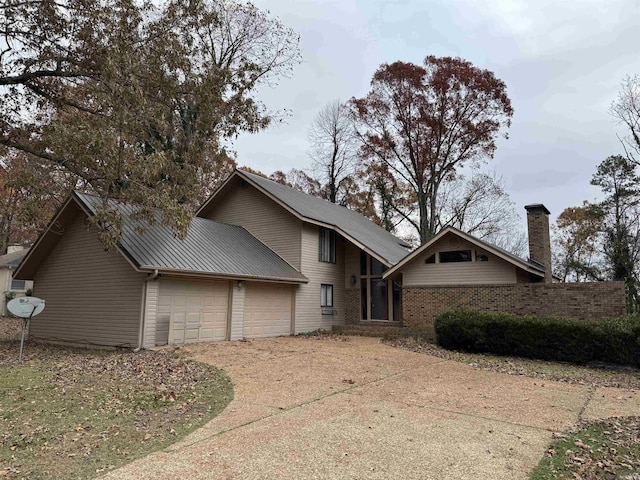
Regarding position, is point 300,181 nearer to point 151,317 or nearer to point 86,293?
point 86,293

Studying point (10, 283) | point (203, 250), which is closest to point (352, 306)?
point (203, 250)

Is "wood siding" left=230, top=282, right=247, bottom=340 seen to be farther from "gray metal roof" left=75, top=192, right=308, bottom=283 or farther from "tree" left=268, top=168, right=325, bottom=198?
"tree" left=268, top=168, right=325, bottom=198

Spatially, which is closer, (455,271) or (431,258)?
(455,271)

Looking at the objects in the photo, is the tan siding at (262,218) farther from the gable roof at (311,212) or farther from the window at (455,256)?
the window at (455,256)

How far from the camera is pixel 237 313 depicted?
52.6 ft

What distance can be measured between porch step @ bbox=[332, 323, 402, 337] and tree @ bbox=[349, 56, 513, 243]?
11758 mm

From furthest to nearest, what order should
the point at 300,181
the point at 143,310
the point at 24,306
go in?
the point at 300,181 < the point at 143,310 < the point at 24,306

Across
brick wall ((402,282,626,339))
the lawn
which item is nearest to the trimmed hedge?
brick wall ((402,282,626,339))

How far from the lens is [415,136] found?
29.8m

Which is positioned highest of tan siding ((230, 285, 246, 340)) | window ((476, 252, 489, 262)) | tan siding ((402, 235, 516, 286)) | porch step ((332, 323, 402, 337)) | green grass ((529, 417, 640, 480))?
window ((476, 252, 489, 262))

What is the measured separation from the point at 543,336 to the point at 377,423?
8.27 m

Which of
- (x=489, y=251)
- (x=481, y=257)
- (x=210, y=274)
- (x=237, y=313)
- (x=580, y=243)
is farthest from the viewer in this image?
(x=580, y=243)

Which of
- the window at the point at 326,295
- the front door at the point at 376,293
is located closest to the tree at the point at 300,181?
the front door at the point at 376,293

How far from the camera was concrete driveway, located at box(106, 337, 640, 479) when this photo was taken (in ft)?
14.7
